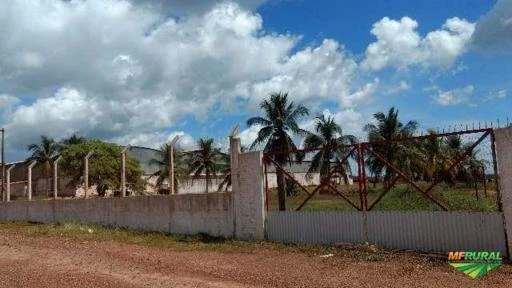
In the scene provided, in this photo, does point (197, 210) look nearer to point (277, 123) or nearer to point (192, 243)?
point (192, 243)

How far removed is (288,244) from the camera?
465 inches

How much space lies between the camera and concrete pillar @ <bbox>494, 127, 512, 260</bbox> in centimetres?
878

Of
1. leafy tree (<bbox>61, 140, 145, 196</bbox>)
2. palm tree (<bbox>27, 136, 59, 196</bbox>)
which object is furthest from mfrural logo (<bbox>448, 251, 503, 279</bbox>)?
palm tree (<bbox>27, 136, 59, 196</bbox>)

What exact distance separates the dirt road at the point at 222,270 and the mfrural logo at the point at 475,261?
0.21 meters

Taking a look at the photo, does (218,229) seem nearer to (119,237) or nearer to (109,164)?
(119,237)

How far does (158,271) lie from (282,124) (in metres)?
19.1

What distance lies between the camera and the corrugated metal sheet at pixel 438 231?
9.02m

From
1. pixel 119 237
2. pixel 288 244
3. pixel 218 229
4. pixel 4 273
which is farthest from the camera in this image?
pixel 119 237

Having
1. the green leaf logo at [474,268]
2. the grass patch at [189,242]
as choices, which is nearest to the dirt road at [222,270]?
the green leaf logo at [474,268]

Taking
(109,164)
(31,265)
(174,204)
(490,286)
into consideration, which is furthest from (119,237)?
(109,164)

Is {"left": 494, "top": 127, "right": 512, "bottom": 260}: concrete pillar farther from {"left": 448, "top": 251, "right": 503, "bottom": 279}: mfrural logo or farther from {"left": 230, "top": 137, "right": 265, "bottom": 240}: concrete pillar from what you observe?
{"left": 230, "top": 137, "right": 265, "bottom": 240}: concrete pillar

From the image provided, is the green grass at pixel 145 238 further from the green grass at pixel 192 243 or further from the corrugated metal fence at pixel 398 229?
the corrugated metal fence at pixel 398 229

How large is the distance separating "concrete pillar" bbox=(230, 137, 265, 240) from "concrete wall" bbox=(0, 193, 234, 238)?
1.31ft

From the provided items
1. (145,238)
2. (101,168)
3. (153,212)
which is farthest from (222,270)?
(101,168)
